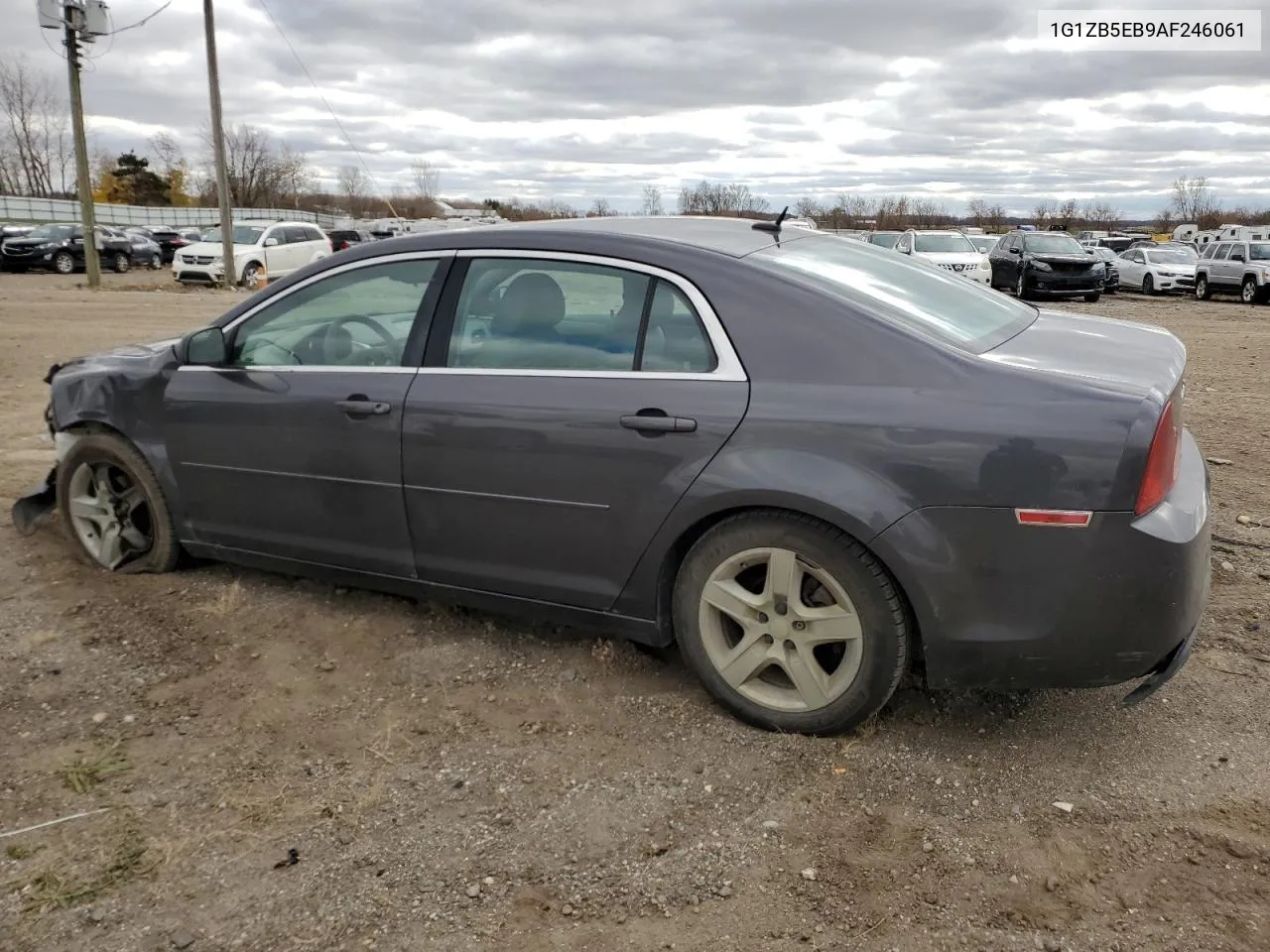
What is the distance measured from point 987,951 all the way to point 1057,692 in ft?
4.63

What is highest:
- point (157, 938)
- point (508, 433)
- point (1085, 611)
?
point (508, 433)

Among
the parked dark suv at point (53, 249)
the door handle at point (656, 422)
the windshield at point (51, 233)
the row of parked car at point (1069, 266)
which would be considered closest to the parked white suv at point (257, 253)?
the parked dark suv at point (53, 249)

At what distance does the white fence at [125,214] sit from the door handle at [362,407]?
5321cm

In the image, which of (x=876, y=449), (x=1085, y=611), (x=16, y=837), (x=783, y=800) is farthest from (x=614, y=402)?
(x=16, y=837)

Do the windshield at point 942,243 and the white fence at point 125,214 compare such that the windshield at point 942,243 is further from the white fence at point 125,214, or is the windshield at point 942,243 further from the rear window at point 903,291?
the white fence at point 125,214

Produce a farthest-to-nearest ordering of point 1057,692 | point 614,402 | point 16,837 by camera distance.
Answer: point 1057,692 → point 614,402 → point 16,837

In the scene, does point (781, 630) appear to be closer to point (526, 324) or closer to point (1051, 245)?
point (526, 324)

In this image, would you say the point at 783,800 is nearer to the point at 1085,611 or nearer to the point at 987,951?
the point at 987,951

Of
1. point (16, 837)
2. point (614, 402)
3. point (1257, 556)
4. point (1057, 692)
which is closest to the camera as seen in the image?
point (16, 837)

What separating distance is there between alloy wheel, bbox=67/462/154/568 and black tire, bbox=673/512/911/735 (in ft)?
8.85

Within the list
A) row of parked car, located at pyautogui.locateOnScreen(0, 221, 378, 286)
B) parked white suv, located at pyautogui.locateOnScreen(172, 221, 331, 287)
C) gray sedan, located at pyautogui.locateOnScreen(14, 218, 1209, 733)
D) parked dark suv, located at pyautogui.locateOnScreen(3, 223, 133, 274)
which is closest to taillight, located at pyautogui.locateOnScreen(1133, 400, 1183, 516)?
gray sedan, located at pyautogui.locateOnScreen(14, 218, 1209, 733)

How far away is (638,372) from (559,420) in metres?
0.31

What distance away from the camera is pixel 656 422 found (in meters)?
3.11

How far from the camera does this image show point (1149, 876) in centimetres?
251
